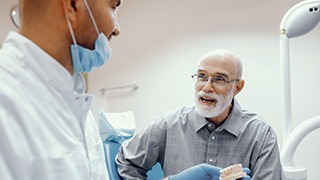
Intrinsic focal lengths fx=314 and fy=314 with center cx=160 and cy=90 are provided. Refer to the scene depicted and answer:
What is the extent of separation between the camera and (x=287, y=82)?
184 cm

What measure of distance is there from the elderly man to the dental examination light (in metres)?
0.27

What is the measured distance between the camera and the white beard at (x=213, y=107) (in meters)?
1.56

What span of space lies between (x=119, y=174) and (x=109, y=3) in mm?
1062

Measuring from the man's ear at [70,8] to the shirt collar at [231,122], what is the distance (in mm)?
1037

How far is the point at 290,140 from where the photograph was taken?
1.74 m

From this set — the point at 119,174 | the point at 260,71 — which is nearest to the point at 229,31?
the point at 260,71

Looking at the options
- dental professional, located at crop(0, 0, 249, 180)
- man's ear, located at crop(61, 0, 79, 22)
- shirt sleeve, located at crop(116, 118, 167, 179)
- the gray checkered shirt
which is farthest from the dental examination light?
man's ear, located at crop(61, 0, 79, 22)

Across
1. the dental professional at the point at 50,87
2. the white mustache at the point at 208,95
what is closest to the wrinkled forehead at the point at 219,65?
the white mustache at the point at 208,95

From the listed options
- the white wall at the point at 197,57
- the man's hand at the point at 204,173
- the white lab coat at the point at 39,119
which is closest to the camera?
the white lab coat at the point at 39,119

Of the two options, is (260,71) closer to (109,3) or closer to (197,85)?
(197,85)

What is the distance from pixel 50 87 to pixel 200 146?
3.41ft

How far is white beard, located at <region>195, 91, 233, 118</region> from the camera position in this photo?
1562mm

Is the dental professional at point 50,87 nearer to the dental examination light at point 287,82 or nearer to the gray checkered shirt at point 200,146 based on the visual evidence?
the gray checkered shirt at point 200,146

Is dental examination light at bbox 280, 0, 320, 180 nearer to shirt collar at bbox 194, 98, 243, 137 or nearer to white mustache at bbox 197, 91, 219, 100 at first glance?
shirt collar at bbox 194, 98, 243, 137
